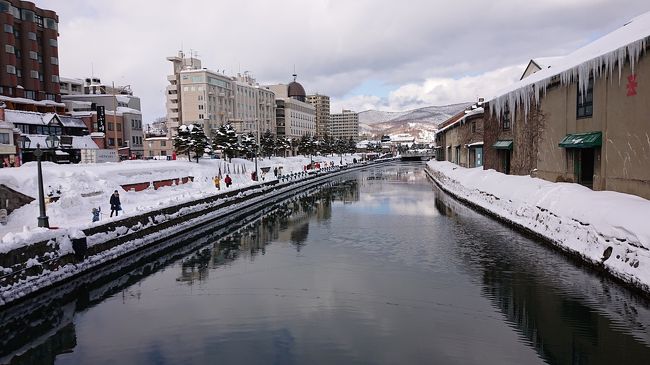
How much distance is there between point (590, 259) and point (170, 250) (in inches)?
742

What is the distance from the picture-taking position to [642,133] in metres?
18.9

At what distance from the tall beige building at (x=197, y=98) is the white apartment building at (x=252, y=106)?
15.9 ft

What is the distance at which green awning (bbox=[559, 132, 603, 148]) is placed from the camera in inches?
896

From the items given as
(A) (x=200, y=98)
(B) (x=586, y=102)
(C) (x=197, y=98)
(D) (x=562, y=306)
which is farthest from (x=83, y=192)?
(C) (x=197, y=98)

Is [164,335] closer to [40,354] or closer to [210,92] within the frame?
[40,354]

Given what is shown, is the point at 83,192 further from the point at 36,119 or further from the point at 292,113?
the point at 292,113

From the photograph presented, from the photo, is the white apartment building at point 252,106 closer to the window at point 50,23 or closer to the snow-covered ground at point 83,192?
the window at point 50,23

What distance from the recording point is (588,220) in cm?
1767

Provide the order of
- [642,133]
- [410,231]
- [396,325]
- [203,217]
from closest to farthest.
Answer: [396,325]
[642,133]
[410,231]
[203,217]

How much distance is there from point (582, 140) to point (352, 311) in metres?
17.7

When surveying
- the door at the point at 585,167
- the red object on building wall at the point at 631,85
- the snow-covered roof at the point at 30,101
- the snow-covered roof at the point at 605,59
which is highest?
the snow-covered roof at the point at 30,101

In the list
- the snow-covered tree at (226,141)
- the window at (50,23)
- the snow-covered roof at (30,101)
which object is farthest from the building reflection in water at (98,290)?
the window at (50,23)

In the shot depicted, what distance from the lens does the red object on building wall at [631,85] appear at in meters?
19.5

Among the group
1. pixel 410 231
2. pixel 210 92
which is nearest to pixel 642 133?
pixel 410 231
